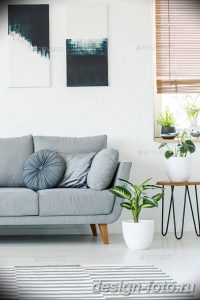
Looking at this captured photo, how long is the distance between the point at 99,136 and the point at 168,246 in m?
0.99

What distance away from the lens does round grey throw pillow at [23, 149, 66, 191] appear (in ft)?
11.9

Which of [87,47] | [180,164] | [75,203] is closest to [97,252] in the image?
[75,203]

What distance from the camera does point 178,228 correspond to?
14.0ft

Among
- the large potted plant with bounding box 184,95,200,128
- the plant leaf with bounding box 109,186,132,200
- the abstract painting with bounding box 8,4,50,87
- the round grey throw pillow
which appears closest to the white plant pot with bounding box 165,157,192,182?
the large potted plant with bounding box 184,95,200,128

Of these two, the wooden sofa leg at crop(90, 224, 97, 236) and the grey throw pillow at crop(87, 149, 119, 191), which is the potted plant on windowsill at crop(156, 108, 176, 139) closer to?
the grey throw pillow at crop(87, 149, 119, 191)

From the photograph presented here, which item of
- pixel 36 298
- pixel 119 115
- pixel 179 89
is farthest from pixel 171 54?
pixel 36 298

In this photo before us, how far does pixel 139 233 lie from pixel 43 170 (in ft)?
2.71

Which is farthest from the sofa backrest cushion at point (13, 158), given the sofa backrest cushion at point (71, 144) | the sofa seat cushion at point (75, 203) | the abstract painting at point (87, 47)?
the abstract painting at point (87, 47)

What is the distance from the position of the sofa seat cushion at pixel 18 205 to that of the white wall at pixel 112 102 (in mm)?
867

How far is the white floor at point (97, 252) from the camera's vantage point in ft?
9.05

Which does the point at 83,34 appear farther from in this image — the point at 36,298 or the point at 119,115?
the point at 36,298

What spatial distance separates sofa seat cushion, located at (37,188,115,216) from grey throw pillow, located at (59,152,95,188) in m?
0.23

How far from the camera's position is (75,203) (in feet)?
11.4

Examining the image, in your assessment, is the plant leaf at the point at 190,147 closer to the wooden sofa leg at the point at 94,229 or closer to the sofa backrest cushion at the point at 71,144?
the sofa backrest cushion at the point at 71,144
